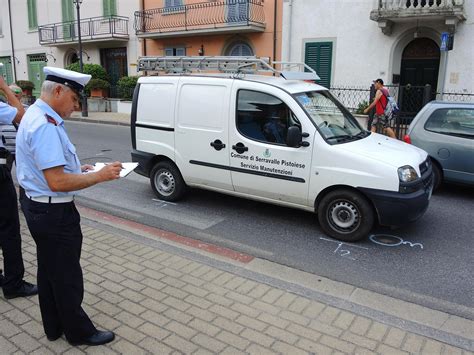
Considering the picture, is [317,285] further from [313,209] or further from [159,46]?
[159,46]

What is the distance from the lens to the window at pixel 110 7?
2348cm

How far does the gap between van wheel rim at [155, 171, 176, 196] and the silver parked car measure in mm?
4177

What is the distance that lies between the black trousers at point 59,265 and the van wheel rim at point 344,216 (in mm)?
3167

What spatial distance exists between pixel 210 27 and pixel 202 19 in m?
0.78

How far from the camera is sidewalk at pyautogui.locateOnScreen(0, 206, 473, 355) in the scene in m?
3.18

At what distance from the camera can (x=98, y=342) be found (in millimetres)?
3133

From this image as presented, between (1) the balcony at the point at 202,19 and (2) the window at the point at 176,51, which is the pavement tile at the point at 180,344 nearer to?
(1) the balcony at the point at 202,19

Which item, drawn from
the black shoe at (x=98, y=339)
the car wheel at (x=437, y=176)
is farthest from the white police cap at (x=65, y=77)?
the car wheel at (x=437, y=176)

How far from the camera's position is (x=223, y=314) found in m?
3.59

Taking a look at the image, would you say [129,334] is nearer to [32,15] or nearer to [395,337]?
[395,337]

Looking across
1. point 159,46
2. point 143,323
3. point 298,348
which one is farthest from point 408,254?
point 159,46

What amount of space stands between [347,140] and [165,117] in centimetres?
265

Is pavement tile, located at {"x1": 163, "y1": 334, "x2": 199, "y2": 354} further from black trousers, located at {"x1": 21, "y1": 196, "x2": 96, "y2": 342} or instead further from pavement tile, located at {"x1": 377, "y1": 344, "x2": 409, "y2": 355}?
pavement tile, located at {"x1": 377, "y1": 344, "x2": 409, "y2": 355}

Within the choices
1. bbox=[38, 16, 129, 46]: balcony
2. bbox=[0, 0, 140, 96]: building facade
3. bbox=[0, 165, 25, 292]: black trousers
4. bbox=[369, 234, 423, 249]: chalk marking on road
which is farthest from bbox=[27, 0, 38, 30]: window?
bbox=[369, 234, 423, 249]: chalk marking on road
